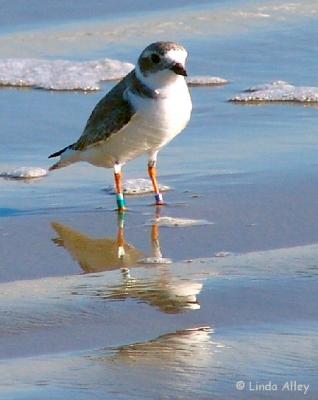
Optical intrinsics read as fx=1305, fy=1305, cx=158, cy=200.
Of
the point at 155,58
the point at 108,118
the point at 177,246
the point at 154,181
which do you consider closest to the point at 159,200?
the point at 154,181

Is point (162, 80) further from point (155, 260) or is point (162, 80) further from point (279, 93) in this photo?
point (279, 93)

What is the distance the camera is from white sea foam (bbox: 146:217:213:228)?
6668 mm

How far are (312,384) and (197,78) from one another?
5.83 meters

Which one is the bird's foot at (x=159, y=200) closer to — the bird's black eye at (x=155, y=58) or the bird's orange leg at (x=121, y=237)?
the bird's orange leg at (x=121, y=237)

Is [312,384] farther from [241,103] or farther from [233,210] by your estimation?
[241,103]

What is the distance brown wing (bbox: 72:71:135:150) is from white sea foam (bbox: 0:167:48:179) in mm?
378

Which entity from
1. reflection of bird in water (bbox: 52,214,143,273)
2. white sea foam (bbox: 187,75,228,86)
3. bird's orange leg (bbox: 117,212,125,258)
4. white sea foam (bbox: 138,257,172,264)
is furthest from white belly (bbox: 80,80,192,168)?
white sea foam (bbox: 187,75,228,86)

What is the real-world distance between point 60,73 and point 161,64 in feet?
11.1

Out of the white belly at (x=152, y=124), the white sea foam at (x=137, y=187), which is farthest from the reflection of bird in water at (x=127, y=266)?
the white sea foam at (x=137, y=187)

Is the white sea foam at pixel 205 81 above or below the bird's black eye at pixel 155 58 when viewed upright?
below

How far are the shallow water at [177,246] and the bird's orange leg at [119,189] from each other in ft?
0.24

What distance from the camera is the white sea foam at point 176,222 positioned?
667cm

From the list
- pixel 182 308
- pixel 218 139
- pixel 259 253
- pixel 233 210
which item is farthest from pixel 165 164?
pixel 182 308

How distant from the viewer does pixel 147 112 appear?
6.98 metres
